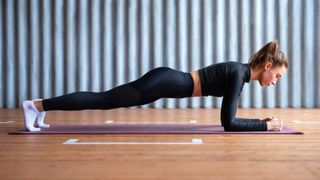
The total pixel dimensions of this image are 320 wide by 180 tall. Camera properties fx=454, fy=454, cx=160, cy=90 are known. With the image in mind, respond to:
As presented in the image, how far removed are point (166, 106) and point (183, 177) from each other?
12.1ft

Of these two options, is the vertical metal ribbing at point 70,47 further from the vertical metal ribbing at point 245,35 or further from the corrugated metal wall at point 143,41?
the vertical metal ribbing at point 245,35

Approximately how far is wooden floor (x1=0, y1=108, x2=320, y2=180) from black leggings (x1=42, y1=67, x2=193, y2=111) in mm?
200

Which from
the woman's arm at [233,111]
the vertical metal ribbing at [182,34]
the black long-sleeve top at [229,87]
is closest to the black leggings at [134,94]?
the black long-sleeve top at [229,87]

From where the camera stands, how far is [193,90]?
253cm

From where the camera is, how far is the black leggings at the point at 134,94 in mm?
2404

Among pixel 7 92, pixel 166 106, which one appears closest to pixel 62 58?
pixel 7 92

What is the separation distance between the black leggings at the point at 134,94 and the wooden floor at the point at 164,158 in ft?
0.66

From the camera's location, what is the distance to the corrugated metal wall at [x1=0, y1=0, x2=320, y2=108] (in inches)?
193

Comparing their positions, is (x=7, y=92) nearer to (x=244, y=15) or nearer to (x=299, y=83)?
(x=244, y=15)

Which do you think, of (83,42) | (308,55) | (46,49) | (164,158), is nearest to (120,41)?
(83,42)

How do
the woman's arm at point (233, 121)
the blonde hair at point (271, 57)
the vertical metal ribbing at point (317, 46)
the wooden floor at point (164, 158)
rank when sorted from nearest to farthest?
1. the wooden floor at point (164, 158)
2. the woman's arm at point (233, 121)
3. the blonde hair at point (271, 57)
4. the vertical metal ribbing at point (317, 46)

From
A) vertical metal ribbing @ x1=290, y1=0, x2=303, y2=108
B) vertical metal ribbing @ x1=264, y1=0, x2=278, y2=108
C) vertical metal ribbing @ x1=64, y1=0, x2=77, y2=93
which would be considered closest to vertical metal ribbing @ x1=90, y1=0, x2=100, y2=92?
vertical metal ribbing @ x1=64, y1=0, x2=77, y2=93

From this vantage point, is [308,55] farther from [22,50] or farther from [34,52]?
[22,50]

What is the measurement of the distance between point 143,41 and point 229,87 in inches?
105
